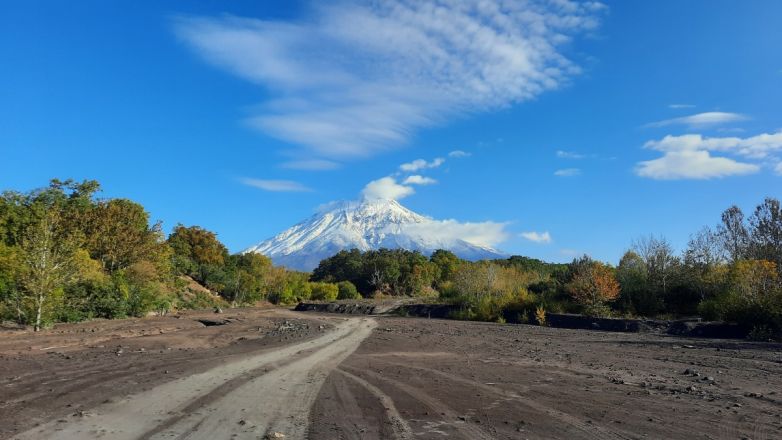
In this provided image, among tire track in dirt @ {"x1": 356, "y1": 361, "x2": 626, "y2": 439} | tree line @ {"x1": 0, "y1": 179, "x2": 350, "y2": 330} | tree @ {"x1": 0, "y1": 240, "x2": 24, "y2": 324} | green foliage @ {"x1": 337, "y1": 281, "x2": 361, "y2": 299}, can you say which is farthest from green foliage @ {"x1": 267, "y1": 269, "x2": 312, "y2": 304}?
tire track in dirt @ {"x1": 356, "y1": 361, "x2": 626, "y2": 439}

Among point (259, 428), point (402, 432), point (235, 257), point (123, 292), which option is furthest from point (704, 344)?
point (235, 257)

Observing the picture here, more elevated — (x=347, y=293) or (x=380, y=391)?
(x=347, y=293)

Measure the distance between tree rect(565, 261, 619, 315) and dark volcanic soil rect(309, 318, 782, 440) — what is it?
40.8 feet

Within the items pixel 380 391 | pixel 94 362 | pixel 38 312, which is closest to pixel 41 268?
pixel 38 312

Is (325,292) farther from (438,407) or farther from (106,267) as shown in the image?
(438,407)

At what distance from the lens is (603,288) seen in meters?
28.8

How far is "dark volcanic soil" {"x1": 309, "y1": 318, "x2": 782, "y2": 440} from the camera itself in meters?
6.48

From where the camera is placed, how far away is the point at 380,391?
29.8 ft

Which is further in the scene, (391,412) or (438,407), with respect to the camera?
(438,407)

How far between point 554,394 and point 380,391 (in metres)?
3.17

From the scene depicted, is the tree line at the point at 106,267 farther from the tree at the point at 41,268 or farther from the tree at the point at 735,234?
the tree at the point at 735,234

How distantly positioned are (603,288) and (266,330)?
19402 millimetres

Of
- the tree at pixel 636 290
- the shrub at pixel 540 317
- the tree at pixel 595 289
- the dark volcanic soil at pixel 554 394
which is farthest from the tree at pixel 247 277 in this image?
the dark volcanic soil at pixel 554 394

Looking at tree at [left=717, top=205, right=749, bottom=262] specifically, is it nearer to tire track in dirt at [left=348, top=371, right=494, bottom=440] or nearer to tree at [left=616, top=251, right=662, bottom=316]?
tree at [left=616, top=251, right=662, bottom=316]
